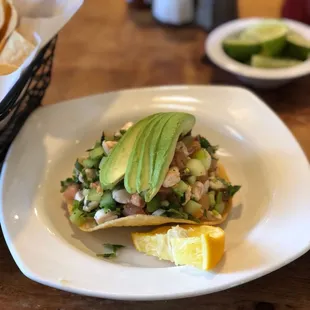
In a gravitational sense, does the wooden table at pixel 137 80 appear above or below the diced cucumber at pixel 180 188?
below

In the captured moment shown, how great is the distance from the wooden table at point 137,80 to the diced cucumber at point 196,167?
240 millimetres

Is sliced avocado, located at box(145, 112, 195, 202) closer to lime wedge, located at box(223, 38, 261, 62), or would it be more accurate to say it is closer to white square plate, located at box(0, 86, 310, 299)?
white square plate, located at box(0, 86, 310, 299)

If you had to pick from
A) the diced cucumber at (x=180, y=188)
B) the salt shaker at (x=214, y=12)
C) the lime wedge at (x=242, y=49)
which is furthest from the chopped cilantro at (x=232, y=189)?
the salt shaker at (x=214, y=12)

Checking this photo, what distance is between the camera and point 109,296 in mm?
803

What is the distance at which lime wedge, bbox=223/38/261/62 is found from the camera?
59.2 inches

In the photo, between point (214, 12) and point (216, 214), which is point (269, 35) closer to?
point (214, 12)

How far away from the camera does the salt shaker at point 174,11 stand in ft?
5.88

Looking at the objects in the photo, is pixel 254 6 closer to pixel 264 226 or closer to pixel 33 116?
pixel 33 116

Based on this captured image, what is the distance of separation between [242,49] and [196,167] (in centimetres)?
62

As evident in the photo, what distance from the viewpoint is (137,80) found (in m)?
1.57

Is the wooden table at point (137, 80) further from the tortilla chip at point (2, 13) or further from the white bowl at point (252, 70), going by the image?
the tortilla chip at point (2, 13)

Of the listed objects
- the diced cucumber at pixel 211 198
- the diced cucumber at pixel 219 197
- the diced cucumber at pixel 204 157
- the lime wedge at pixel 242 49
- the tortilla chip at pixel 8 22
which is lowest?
the diced cucumber at pixel 219 197

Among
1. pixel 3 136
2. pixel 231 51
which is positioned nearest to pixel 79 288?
pixel 3 136

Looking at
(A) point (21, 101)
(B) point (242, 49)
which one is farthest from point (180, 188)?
(B) point (242, 49)
